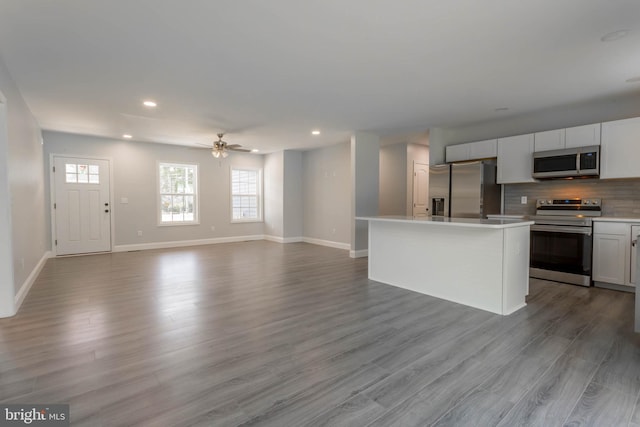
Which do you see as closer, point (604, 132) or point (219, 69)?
point (219, 69)

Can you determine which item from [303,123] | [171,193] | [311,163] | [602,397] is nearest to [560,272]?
[602,397]

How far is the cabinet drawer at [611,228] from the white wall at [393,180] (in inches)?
148

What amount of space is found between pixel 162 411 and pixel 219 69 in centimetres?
307

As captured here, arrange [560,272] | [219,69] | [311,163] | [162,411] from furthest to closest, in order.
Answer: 1. [311,163]
2. [560,272]
3. [219,69]
4. [162,411]

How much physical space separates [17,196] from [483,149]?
6734 millimetres

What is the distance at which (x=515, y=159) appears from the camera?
512 cm

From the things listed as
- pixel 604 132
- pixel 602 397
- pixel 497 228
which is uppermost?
pixel 604 132

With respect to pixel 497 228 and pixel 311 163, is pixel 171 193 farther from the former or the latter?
pixel 497 228

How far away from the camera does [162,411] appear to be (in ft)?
→ 5.82

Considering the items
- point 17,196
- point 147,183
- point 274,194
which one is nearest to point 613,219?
point 274,194

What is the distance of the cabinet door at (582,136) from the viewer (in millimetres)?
4336

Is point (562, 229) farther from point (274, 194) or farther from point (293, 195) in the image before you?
point (274, 194)

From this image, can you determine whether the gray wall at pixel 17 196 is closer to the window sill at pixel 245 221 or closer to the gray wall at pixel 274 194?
the window sill at pixel 245 221

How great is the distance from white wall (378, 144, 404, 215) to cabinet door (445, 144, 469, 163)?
1582 mm
